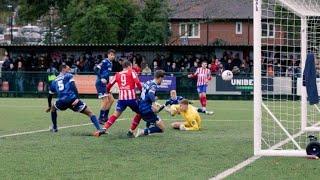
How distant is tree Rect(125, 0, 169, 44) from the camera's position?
5162 cm

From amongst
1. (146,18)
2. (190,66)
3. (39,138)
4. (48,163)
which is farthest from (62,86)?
(146,18)

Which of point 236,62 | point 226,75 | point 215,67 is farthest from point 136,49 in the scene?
point 226,75

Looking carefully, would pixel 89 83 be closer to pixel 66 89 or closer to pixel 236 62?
pixel 236 62

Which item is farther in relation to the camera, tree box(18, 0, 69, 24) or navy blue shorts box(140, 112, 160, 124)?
tree box(18, 0, 69, 24)

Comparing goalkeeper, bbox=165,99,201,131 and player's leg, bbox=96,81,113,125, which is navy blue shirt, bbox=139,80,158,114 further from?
player's leg, bbox=96,81,113,125

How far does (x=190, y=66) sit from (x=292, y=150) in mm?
27372

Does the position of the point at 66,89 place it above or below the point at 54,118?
above

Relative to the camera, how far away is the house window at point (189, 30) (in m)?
61.4

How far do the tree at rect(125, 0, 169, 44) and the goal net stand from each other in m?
28.2

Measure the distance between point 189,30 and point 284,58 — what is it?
4241 cm

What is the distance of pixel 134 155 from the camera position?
13.2m

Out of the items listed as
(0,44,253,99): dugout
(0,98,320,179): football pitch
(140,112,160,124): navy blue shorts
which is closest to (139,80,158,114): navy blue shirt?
(140,112,160,124): navy blue shorts

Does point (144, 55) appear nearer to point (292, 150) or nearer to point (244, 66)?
point (244, 66)

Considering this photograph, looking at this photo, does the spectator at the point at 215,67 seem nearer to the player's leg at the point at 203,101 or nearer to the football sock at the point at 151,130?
the player's leg at the point at 203,101
